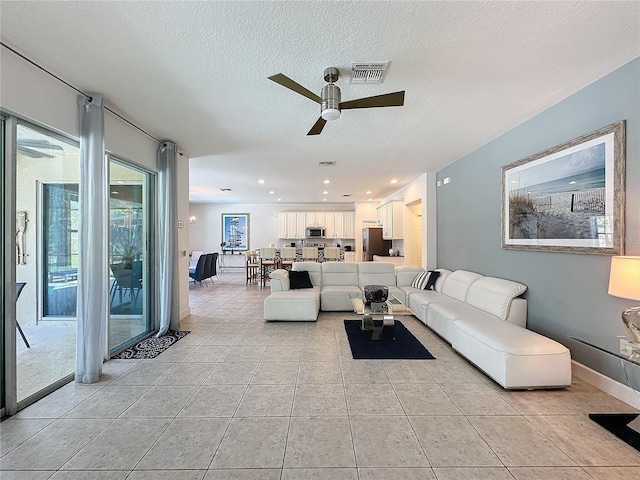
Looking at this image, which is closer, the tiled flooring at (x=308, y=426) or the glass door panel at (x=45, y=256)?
the tiled flooring at (x=308, y=426)

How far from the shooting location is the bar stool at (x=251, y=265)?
8898mm

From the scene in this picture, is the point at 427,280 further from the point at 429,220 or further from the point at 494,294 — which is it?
the point at 494,294

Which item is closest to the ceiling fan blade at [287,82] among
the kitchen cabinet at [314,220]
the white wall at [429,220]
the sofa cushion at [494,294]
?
the sofa cushion at [494,294]

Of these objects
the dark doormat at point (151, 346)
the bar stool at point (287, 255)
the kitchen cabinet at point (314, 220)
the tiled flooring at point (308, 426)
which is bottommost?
the dark doormat at point (151, 346)

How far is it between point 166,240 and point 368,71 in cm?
341

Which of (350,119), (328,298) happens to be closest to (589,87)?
(350,119)

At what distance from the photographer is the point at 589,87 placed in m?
2.54

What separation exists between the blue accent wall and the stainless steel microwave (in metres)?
6.74

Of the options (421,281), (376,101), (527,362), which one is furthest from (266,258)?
(527,362)

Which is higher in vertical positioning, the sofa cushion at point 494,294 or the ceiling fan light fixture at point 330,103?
the ceiling fan light fixture at point 330,103

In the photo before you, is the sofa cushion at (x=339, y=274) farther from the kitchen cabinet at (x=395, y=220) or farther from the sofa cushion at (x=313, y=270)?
the kitchen cabinet at (x=395, y=220)

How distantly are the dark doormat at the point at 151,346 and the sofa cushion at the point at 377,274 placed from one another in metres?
3.38

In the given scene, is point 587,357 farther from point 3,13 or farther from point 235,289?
point 235,289

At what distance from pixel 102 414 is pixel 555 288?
4298 mm
